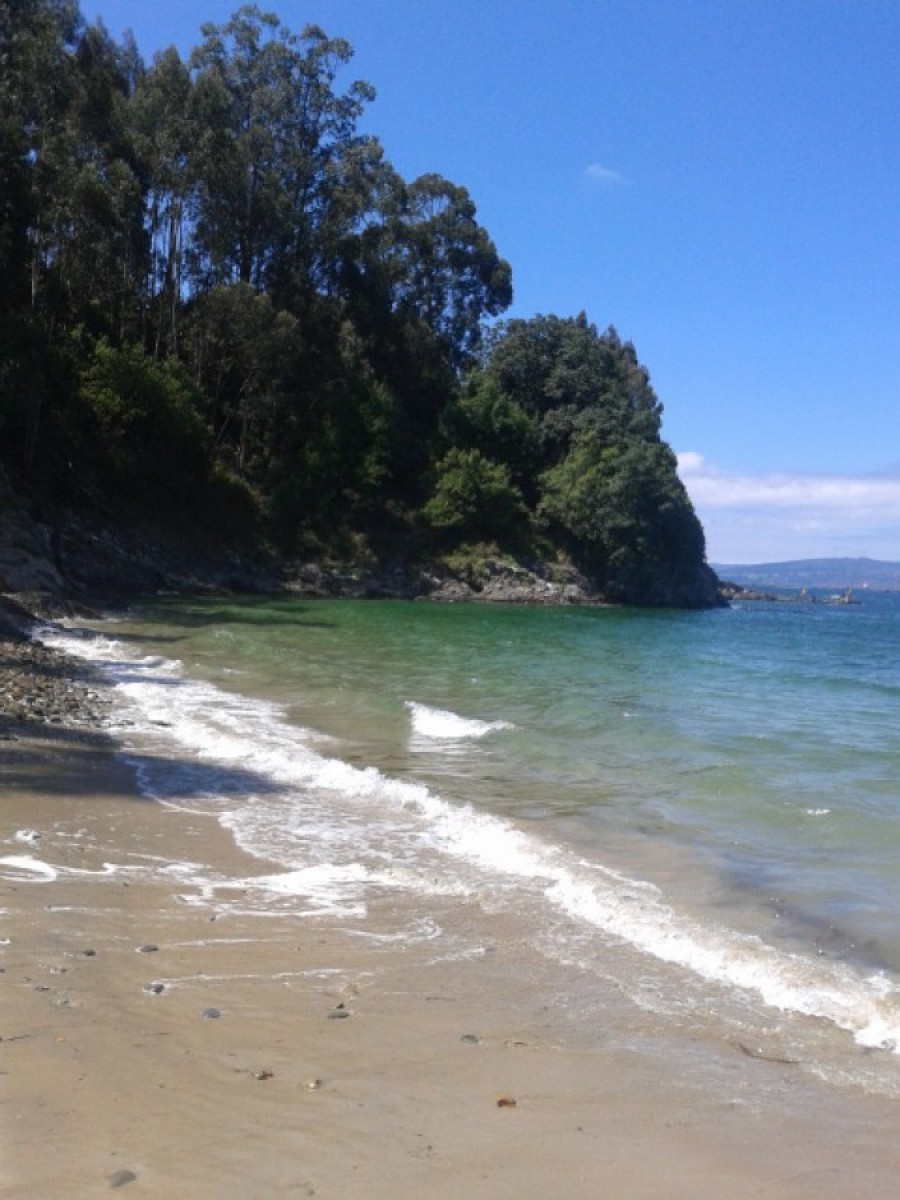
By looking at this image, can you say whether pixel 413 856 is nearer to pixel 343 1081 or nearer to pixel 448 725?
pixel 343 1081

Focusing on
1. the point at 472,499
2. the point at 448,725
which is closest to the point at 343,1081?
the point at 448,725

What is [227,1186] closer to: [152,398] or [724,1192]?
[724,1192]

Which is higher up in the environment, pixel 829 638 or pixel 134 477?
pixel 134 477

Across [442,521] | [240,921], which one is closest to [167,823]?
[240,921]

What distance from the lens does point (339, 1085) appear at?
4570 millimetres

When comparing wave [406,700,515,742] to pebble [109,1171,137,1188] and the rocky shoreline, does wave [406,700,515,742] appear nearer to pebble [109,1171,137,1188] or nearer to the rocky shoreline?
the rocky shoreline

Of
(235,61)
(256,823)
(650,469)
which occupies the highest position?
(235,61)

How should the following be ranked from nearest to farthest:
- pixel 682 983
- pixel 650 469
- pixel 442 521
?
pixel 682 983 < pixel 442 521 < pixel 650 469

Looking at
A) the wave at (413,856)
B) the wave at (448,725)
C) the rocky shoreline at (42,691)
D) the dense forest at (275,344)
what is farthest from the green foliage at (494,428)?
the wave at (413,856)

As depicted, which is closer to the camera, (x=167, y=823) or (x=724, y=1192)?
(x=724, y=1192)

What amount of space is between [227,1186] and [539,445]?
5741cm

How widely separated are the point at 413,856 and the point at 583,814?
2.49 m

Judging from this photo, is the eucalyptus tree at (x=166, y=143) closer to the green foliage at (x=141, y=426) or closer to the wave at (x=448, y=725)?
the green foliage at (x=141, y=426)

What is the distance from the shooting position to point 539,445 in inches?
2352
